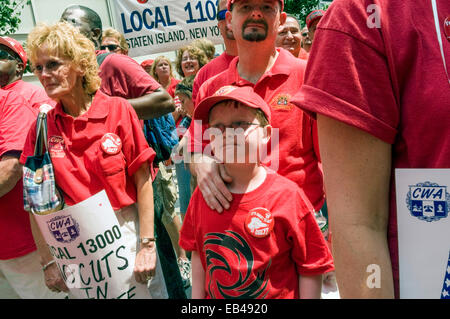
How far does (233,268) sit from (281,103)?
90 cm

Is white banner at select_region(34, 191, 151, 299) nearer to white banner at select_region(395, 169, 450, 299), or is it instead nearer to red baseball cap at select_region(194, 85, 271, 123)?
red baseball cap at select_region(194, 85, 271, 123)

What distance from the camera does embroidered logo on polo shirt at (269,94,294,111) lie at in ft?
7.04

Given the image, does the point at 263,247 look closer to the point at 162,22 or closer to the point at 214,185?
the point at 214,185

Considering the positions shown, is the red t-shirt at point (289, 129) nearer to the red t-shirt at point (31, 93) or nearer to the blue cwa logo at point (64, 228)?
the blue cwa logo at point (64, 228)

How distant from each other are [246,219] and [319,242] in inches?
13.2

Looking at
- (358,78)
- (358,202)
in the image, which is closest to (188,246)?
(358,202)

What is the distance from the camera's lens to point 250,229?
5.48 ft

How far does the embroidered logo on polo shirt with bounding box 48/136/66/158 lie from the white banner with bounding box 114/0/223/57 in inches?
136

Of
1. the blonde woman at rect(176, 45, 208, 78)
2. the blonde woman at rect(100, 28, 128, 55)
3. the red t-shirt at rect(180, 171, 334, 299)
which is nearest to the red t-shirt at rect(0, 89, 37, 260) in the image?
the red t-shirt at rect(180, 171, 334, 299)

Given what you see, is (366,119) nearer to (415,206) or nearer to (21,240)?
(415,206)

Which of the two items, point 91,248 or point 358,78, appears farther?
point 91,248

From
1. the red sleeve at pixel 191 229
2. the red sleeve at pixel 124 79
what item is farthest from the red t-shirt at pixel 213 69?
the red sleeve at pixel 191 229

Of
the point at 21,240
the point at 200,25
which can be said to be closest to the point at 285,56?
the point at 21,240

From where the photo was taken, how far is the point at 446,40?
0.81m
